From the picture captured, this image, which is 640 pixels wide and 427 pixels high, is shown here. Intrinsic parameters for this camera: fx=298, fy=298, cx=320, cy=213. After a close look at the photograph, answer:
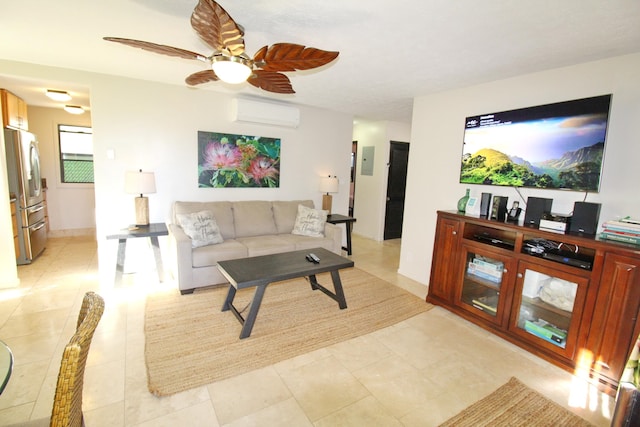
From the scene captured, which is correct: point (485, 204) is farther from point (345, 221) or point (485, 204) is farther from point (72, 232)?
point (72, 232)

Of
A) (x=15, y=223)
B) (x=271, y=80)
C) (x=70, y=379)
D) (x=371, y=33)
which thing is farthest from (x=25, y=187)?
(x=371, y=33)

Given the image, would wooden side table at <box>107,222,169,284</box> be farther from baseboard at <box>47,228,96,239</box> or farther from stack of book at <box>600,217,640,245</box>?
stack of book at <box>600,217,640,245</box>

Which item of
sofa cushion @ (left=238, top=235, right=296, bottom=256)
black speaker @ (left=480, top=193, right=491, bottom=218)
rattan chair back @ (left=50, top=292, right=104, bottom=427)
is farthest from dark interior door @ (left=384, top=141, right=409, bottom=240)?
rattan chair back @ (left=50, top=292, right=104, bottom=427)

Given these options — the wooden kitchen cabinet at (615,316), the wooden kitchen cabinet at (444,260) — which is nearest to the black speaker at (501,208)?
the wooden kitchen cabinet at (444,260)

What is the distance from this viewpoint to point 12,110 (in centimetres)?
364

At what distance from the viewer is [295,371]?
2.10 metres

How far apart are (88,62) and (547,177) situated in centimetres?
452

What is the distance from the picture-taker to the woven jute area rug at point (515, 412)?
→ 1749 mm

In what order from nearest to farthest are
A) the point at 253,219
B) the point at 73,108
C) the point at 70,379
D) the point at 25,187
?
the point at 70,379 → the point at 25,187 → the point at 253,219 → the point at 73,108

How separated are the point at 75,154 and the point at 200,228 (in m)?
3.88

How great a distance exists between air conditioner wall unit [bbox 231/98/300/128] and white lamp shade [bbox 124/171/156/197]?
1.39m

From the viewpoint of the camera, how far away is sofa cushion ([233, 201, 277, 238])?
401cm

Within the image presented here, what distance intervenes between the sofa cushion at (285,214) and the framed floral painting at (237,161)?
356mm

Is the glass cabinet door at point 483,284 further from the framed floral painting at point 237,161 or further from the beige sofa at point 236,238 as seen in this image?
the framed floral painting at point 237,161
